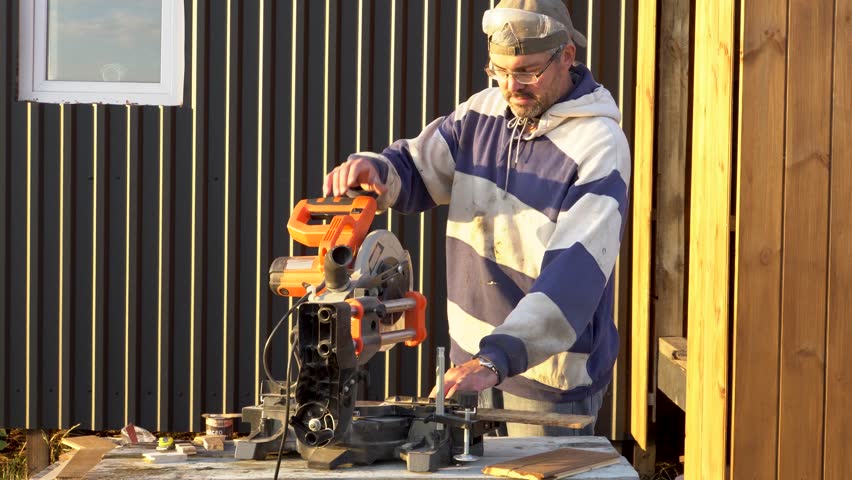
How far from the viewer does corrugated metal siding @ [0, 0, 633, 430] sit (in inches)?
246

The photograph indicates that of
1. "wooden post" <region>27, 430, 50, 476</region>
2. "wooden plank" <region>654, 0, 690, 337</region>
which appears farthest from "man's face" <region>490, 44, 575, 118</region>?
"wooden post" <region>27, 430, 50, 476</region>

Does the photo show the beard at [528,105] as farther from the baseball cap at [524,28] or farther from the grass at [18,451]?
the grass at [18,451]

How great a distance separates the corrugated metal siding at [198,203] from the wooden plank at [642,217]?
11.5 inches

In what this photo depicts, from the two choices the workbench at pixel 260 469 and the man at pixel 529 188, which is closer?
the workbench at pixel 260 469

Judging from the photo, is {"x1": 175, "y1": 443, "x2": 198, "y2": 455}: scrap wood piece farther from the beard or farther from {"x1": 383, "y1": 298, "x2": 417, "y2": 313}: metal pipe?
the beard

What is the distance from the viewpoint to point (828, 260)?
10.7ft

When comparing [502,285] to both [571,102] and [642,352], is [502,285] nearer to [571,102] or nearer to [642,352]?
[571,102]

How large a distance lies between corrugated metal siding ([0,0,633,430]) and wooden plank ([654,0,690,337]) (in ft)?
1.50

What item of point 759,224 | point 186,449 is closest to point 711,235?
point 759,224

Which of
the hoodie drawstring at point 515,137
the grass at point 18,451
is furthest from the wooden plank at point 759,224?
the grass at point 18,451

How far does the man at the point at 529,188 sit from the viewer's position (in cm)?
365

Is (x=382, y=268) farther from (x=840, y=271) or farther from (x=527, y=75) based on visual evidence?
(x=840, y=271)

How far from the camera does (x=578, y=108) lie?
381 cm

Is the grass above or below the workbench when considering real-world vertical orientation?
below
